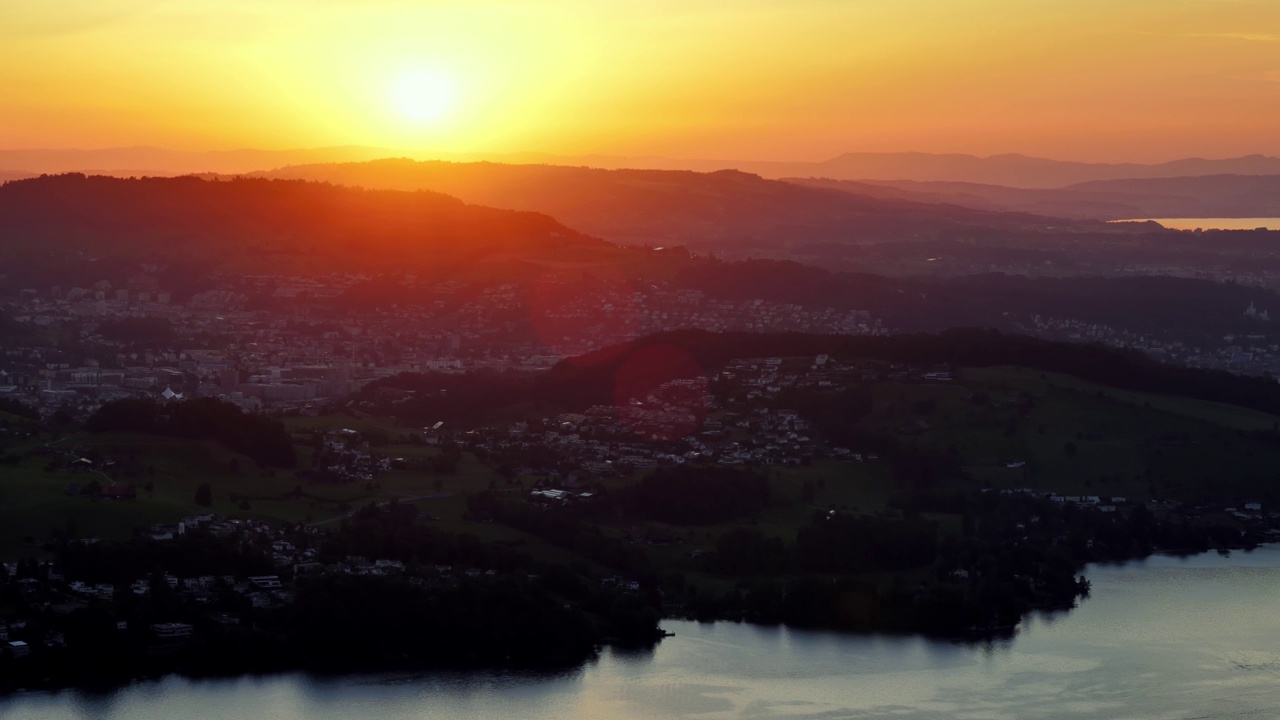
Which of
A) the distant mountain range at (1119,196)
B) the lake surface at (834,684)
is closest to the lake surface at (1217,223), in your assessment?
the distant mountain range at (1119,196)

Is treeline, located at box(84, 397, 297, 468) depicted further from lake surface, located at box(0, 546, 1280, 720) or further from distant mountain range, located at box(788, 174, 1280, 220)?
distant mountain range, located at box(788, 174, 1280, 220)

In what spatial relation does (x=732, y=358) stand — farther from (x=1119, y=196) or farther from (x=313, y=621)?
(x=1119, y=196)

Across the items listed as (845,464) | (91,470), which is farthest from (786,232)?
(91,470)

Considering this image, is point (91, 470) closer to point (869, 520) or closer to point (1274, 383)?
point (869, 520)

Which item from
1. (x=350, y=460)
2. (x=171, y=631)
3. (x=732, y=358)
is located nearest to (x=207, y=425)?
(x=350, y=460)

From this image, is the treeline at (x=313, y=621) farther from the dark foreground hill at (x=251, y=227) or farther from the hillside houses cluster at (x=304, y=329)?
the dark foreground hill at (x=251, y=227)
